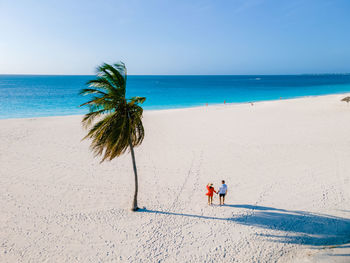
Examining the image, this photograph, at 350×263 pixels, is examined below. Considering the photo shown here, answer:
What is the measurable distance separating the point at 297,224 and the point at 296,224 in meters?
0.04

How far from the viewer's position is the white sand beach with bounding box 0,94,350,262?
284 inches

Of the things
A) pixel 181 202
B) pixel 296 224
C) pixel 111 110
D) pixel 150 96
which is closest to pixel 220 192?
pixel 181 202

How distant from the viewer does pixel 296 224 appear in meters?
8.22

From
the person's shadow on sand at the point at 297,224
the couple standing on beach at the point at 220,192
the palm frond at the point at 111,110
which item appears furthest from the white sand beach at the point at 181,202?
the palm frond at the point at 111,110

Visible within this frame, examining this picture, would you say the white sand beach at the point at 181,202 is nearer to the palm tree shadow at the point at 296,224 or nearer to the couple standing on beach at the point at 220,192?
the palm tree shadow at the point at 296,224

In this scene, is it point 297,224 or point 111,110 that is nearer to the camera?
point 111,110

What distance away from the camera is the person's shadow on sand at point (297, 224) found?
7445 millimetres

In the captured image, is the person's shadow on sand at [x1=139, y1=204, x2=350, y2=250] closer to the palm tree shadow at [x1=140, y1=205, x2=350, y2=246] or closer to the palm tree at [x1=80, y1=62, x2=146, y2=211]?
the palm tree shadow at [x1=140, y1=205, x2=350, y2=246]

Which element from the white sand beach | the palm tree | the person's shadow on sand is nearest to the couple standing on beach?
the white sand beach

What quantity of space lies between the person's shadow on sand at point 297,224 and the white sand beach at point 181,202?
38mm

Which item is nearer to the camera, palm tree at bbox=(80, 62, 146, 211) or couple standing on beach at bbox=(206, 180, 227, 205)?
palm tree at bbox=(80, 62, 146, 211)

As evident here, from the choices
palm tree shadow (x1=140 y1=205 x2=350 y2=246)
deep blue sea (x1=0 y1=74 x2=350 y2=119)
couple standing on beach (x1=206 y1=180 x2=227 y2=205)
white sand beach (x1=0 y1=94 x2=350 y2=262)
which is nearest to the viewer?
white sand beach (x1=0 y1=94 x2=350 y2=262)

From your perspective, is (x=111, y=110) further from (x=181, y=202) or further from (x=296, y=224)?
(x=296, y=224)

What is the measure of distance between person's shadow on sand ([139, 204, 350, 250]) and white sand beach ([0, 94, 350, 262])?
4cm
